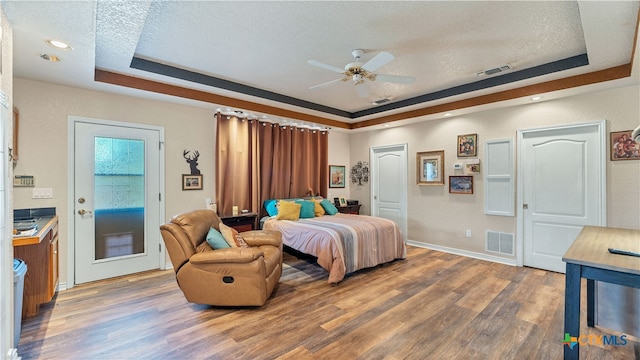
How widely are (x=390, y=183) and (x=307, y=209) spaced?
81.3 inches

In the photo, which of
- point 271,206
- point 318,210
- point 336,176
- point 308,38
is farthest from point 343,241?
point 336,176

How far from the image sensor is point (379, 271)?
160 inches

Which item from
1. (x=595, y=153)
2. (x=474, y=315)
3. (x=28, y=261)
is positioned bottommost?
(x=474, y=315)

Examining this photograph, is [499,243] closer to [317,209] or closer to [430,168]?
[430,168]

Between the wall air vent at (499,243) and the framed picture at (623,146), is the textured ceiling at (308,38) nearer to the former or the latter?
the framed picture at (623,146)

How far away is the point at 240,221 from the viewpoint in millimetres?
4516

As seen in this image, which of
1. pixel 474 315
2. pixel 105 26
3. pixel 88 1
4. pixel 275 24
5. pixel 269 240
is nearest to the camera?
pixel 88 1

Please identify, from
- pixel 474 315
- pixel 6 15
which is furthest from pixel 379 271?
pixel 6 15

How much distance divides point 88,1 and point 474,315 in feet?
13.2

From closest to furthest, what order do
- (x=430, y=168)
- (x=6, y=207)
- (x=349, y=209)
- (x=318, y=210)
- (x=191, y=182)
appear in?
(x=6, y=207) < (x=191, y=182) < (x=318, y=210) < (x=430, y=168) < (x=349, y=209)

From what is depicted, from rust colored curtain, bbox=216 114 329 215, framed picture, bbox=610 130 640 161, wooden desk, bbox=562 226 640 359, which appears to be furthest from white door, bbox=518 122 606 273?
rust colored curtain, bbox=216 114 329 215

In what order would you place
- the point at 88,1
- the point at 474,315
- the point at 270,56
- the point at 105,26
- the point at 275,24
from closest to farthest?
the point at 88,1 < the point at 105,26 < the point at 275,24 < the point at 474,315 < the point at 270,56

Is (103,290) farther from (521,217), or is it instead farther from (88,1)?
(521,217)

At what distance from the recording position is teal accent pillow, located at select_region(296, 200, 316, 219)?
4922 millimetres
